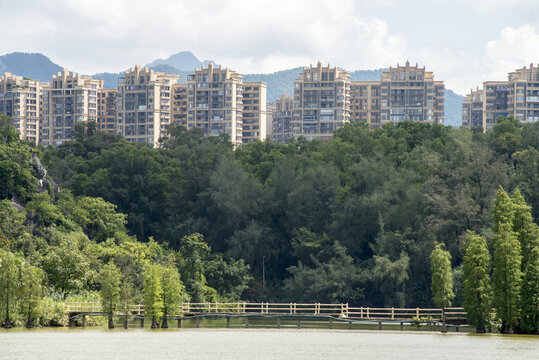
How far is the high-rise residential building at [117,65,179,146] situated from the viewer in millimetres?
167125

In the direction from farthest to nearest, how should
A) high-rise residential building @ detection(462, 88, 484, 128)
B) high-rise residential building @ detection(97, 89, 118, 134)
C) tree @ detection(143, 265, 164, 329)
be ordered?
1. high-rise residential building @ detection(462, 88, 484, 128)
2. high-rise residential building @ detection(97, 89, 118, 134)
3. tree @ detection(143, 265, 164, 329)

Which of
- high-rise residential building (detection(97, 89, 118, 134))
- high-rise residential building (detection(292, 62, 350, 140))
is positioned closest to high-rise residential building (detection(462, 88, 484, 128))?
high-rise residential building (detection(292, 62, 350, 140))

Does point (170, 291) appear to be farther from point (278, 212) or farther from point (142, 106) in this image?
point (142, 106)

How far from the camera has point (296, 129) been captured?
169m

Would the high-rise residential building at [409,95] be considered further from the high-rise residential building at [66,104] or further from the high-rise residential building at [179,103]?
the high-rise residential building at [66,104]

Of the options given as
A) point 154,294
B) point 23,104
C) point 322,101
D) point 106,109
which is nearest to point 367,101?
point 322,101

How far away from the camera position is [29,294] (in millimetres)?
52281

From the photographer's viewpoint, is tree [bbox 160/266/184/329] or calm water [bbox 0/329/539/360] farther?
tree [bbox 160/266/184/329]

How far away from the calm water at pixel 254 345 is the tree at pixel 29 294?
1.45 metres

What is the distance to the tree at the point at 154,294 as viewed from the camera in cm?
5594

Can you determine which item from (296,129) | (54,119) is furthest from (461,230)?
(54,119)

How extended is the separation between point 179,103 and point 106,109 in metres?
16.3

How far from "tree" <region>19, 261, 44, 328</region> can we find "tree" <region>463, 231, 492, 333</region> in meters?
25.0

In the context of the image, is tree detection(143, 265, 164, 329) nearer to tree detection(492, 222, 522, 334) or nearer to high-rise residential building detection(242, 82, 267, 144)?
tree detection(492, 222, 522, 334)
